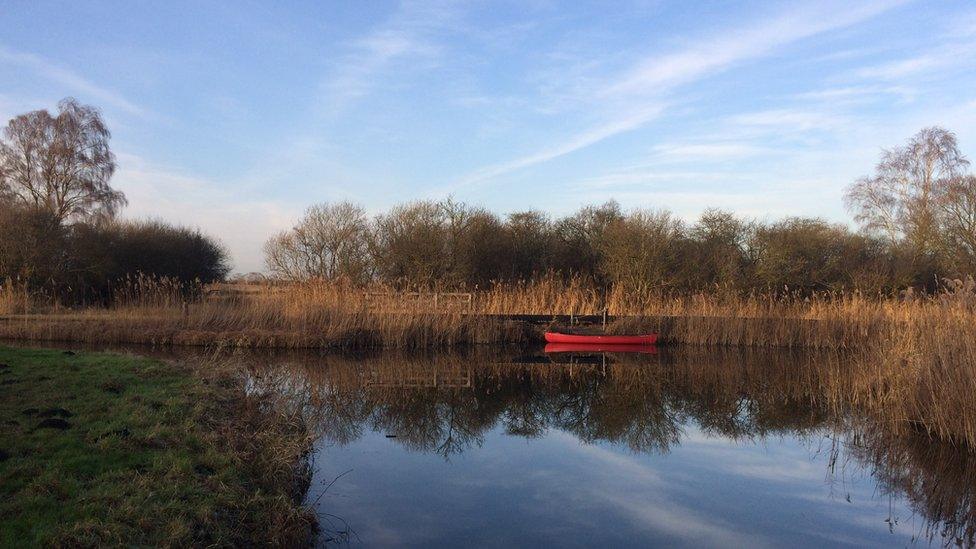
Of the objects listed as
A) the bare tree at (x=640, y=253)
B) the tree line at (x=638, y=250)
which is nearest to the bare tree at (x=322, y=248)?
the tree line at (x=638, y=250)

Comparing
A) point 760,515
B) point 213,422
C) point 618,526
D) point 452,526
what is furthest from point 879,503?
point 213,422

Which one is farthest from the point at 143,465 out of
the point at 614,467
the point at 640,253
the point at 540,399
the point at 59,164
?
the point at 59,164

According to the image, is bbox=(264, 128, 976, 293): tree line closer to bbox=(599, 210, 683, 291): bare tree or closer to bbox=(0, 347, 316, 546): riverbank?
bbox=(599, 210, 683, 291): bare tree

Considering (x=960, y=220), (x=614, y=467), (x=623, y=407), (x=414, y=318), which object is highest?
(x=960, y=220)

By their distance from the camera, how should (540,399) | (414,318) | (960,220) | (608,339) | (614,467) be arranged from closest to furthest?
(614,467)
(540,399)
(414,318)
(608,339)
(960,220)

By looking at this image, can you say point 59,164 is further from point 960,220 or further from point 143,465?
point 960,220

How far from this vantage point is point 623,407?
33.4ft

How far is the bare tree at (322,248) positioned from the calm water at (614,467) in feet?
39.9

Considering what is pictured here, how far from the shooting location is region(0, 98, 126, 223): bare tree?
2703 cm

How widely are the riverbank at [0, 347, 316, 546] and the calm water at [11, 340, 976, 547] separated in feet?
1.87

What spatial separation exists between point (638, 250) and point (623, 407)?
12.6 metres

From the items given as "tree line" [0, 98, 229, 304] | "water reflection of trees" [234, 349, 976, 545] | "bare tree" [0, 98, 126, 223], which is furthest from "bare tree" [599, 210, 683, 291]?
"bare tree" [0, 98, 126, 223]

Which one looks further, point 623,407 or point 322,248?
point 322,248

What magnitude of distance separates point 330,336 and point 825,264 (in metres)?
17.1
